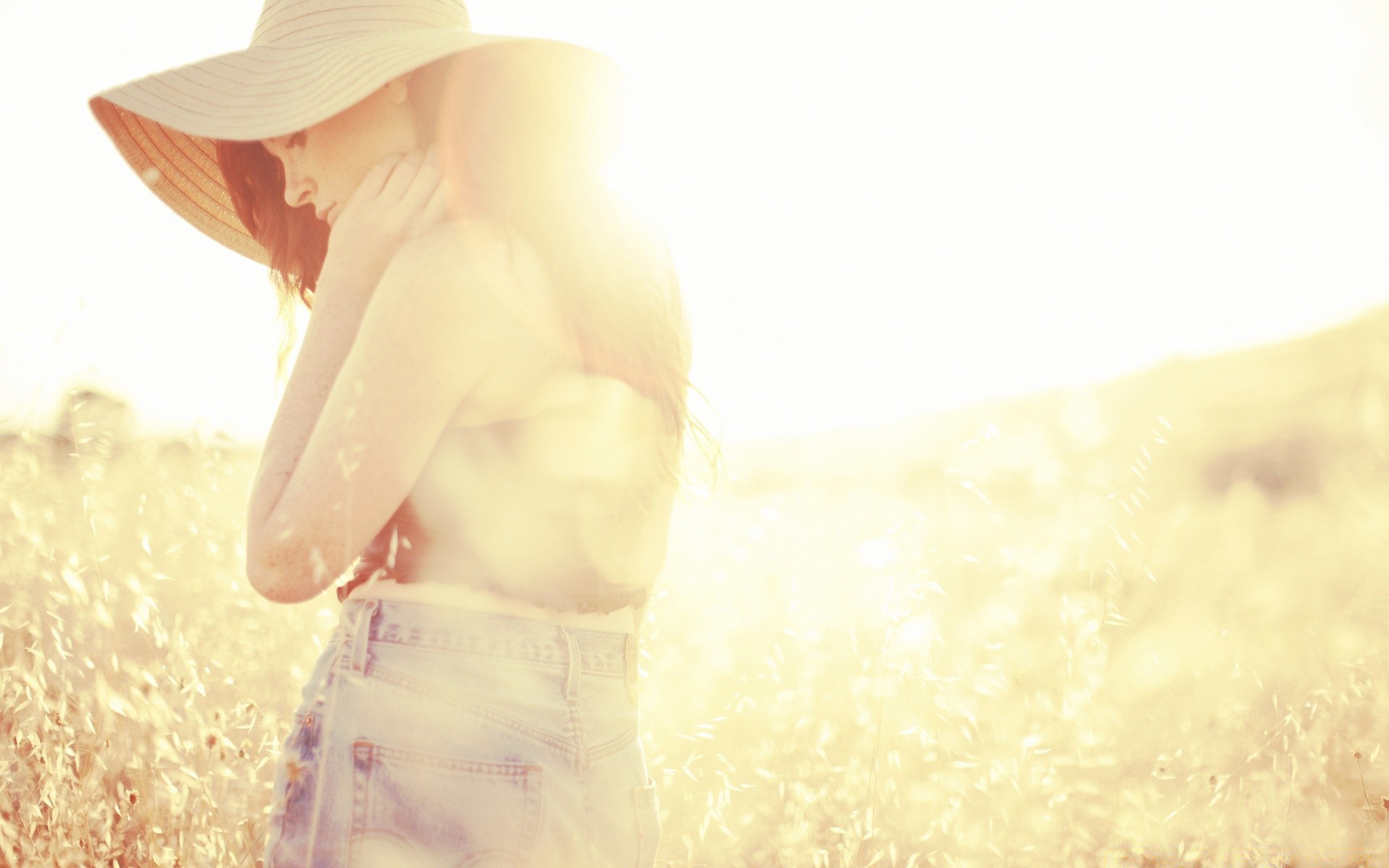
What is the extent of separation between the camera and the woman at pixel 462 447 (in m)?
1.05

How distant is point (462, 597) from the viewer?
116cm

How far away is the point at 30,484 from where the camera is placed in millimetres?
2266

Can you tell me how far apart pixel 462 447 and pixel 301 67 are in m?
0.73

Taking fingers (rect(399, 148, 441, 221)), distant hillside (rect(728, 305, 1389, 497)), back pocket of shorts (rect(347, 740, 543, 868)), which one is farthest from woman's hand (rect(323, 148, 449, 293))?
distant hillside (rect(728, 305, 1389, 497))

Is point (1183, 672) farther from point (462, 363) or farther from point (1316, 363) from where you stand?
point (1316, 363)

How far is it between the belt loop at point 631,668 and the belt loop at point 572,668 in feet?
0.43

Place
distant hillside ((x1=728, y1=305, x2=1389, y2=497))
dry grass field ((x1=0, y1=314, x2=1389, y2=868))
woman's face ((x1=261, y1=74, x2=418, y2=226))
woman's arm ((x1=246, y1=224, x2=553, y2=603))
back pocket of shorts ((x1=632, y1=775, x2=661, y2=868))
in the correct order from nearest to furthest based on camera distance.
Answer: woman's arm ((x1=246, y1=224, x2=553, y2=603))
back pocket of shorts ((x1=632, y1=775, x2=661, y2=868))
woman's face ((x1=261, y1=74, x2=418, y2=226))
dry grass field ((x1=0, y1=314, x2=1389, y2=868))
distant hillside ((x1=728, y1=305, x2=1389, y2=497))

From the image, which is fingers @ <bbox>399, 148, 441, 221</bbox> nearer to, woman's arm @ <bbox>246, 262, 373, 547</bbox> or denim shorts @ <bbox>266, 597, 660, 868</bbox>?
woman's arm @ <bbox>246, 262, 373, 547</bbox>

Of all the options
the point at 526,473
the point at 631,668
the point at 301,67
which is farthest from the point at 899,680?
the point at 301,67

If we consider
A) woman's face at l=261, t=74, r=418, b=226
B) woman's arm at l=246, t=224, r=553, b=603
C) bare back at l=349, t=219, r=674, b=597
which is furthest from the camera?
woman's face at l=261, t=74, r=418, b=226

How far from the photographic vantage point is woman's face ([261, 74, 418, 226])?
54.6 inches

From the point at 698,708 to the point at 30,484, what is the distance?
2.01m

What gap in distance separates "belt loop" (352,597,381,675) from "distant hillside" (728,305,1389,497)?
1.45 meters

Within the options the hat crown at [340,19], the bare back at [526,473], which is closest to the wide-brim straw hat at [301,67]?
the hat crown at [340,19]
